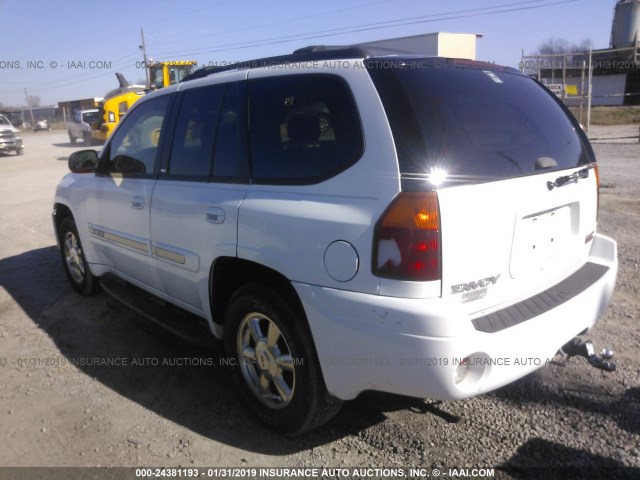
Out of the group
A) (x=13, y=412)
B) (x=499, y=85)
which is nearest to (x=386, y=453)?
(x=499, y=85)

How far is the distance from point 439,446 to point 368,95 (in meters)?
1.81

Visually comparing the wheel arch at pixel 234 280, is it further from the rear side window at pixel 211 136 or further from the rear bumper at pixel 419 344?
the rear side window at pixel 211 136

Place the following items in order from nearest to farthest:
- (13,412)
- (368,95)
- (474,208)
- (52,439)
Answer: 1. (474,208)
2. (368,95)
3. (52,439)
4. (13,412)

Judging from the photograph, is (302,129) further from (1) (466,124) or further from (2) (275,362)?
(2) (275,362)

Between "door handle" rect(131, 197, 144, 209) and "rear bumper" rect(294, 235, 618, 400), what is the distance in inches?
70.0

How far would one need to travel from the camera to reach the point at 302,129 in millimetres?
2650

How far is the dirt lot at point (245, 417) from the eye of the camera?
2.64 m

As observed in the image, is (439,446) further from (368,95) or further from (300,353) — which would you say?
(368,95)

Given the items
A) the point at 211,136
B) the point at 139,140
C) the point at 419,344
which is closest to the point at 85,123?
the point at 139,140

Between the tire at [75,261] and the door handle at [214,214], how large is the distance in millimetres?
2407

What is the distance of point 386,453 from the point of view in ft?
8.76

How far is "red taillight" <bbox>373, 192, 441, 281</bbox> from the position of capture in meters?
2.13

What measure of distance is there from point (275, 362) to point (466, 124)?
5.09 feet

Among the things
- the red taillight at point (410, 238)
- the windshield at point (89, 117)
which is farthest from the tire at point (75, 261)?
the windshield at point (89, 117)
